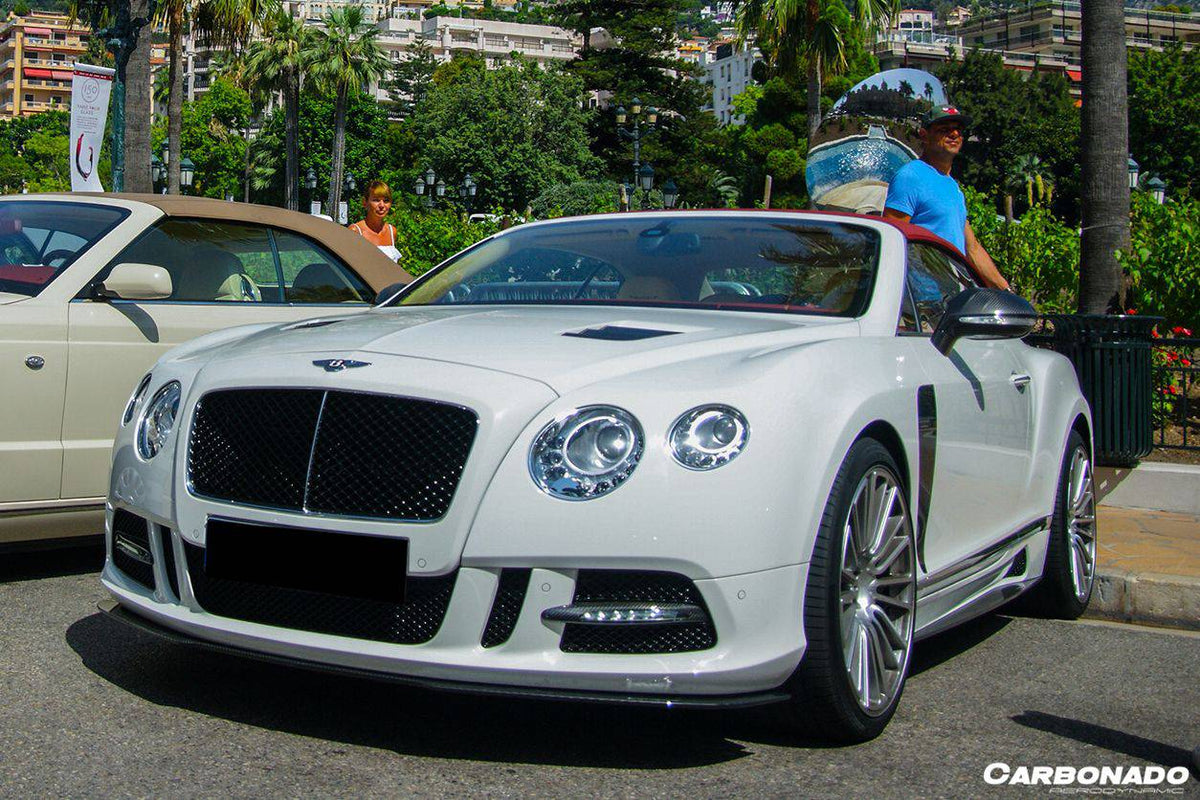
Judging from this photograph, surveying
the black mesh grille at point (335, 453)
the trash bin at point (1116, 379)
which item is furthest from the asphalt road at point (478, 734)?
the trash bin at point (1116, 379)

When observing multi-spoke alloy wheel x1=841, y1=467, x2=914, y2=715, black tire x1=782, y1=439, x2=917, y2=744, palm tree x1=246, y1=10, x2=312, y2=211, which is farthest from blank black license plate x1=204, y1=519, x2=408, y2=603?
palm tree x1=246, y1=10, x2=312, y2=211

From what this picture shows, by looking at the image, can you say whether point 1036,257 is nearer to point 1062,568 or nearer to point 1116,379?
point 1116,379

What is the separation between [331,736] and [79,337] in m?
2.65

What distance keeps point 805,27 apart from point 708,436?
33.3 metres

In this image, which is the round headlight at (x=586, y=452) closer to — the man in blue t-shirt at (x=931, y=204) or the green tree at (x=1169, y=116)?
the man in blue t-shirt at (x=931, y=204)

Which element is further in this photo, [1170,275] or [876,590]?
[1170,275]

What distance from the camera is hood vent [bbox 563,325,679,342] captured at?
375cm

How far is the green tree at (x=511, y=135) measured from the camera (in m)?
80.6

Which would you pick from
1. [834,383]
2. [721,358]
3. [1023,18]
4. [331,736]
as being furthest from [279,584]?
[1023,18]

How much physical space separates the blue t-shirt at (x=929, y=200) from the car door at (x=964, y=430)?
6.05 feet

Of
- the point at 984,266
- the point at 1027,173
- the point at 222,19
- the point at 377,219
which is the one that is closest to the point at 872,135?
the point at 377,219

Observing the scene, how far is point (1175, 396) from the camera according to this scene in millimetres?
9711

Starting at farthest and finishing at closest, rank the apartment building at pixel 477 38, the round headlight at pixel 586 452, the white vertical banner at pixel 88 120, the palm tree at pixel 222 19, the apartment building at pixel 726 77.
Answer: the apartment building at pixel 477 38, the apartment building at pixel 726 77, the palm tree at pixel 222 19, the white vertical banner at pixel 88 120, the round headlight at pixel 586 452

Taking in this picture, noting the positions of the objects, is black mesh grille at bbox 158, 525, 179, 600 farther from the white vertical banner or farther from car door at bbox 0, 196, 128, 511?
the white vertical banner
